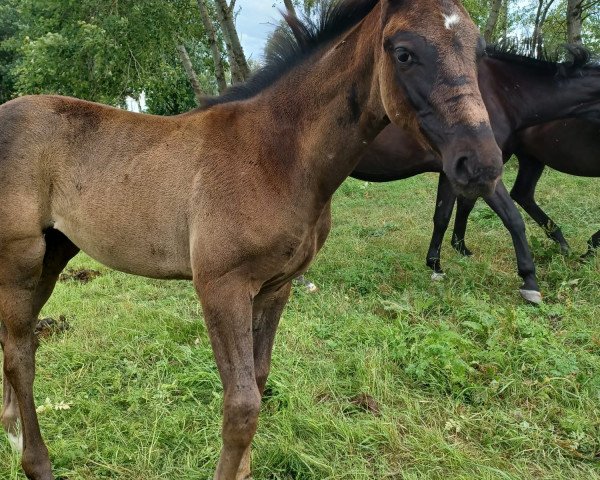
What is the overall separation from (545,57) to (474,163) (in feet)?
12.6

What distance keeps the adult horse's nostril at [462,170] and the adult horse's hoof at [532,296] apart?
115 inches

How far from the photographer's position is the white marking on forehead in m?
1.56

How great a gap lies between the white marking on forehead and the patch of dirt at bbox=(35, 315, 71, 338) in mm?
3474

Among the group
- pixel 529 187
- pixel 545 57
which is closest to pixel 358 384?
pixel 545 57

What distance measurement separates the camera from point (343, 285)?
4465mm

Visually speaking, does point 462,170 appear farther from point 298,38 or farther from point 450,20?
point 298,38

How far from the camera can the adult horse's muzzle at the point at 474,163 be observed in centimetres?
143

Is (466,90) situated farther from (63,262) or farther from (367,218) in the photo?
(367,218)

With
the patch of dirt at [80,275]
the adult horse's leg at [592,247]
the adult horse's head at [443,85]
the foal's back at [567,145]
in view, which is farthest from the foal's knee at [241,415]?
the foal's back at [567,145]

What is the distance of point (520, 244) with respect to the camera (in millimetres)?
4363

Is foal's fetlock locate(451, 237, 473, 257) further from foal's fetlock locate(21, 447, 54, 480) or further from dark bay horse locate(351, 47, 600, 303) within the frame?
foal's fetlock locate(21, 447, 54, 480)

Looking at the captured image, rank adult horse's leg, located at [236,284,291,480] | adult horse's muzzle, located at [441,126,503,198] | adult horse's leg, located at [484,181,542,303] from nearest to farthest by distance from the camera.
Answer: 1. adult horse's muzzle, located at [441,126,503,198]
2. adult horse's leg, located at [236,284,291,480]
3. adult horse's leg, located at [484,181,542,303]

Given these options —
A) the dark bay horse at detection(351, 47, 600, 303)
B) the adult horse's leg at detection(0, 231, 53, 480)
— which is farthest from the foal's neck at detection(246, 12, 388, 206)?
the dark bay horse at detection(351, 47, 600, 303)

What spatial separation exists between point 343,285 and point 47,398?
254 cm
